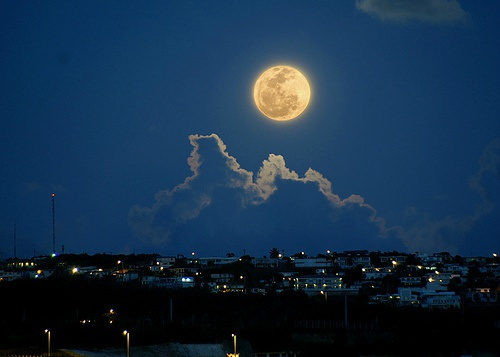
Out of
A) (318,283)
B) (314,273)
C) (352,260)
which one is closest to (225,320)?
(318,283)

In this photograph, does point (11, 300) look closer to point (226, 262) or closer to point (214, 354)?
point (214, 354)

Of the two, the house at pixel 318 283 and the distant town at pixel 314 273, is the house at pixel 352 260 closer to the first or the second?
the distant town at pixel 314 273

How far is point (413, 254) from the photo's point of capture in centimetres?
9462

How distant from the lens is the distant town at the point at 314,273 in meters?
63.8

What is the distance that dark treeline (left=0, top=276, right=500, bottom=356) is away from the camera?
42.8 metres

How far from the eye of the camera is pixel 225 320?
168 feet

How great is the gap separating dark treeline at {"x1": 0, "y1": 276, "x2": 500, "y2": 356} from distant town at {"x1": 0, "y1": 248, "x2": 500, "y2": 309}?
17.4 ft

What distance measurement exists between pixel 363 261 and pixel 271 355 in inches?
1932

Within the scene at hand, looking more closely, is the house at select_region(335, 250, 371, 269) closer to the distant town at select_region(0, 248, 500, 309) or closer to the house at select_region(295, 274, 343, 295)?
the distant town at select_region(0, 248, 500, 309)

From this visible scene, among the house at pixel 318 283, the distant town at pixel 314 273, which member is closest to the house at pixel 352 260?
the distant town at pixel 314 273

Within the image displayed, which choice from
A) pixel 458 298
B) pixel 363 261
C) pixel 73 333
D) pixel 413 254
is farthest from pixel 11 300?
pixel 413 254

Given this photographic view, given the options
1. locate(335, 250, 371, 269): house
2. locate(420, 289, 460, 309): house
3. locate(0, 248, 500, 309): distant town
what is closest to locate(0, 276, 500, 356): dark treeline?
locate(420, 289, 460, 309): house

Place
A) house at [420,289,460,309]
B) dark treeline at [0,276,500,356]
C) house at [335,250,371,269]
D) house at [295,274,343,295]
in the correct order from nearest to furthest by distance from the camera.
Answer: dark treeline at [0,276,500,356], house at [420,289,460,309], house at [295,274,343,295], house at [335,250,371,269]

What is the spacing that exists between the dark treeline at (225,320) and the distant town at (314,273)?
532 centimetres
